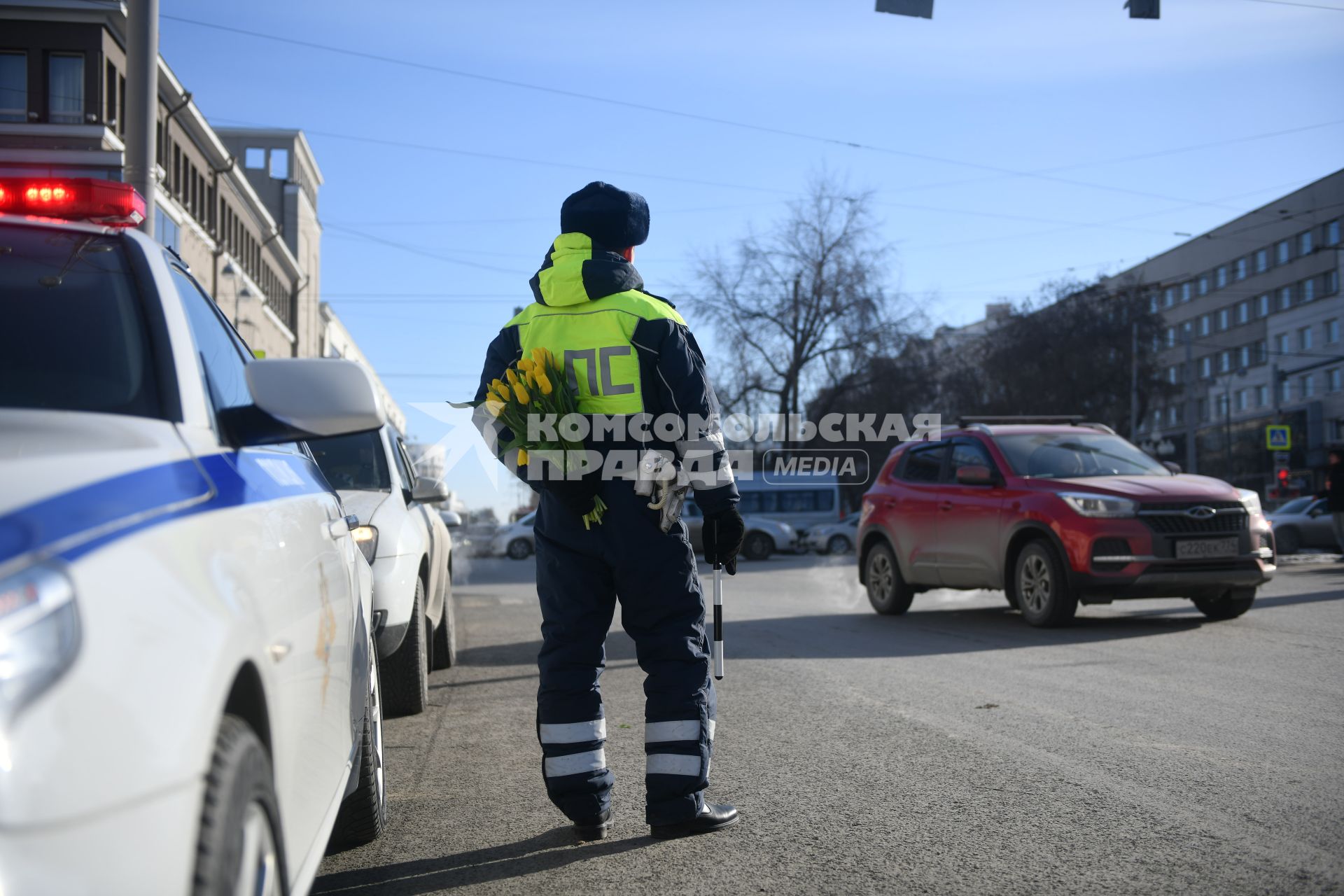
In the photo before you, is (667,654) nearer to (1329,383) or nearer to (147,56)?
(147,56)

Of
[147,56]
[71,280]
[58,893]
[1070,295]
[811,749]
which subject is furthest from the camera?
[1070,295]

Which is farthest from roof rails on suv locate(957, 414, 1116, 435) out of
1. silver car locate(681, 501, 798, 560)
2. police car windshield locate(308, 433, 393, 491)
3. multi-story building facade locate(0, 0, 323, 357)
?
silver car locate(681, 501, 798, 560)

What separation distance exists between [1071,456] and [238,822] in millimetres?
10202

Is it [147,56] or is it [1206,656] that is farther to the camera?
[147,56]

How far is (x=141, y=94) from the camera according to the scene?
9102 mm

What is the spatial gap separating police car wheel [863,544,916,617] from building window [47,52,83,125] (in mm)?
34586

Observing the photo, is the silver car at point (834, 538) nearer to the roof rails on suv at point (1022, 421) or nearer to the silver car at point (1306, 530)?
the silver car at point (1306, 530)

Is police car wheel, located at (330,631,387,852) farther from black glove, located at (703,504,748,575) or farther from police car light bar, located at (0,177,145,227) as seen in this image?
police car light bar, located at (0,177,145,227)

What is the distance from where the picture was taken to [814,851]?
12.3ft

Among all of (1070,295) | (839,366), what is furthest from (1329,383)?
(839,366)

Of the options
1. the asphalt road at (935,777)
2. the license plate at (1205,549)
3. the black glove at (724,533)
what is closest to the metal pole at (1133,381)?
the license plate at (1205,549)

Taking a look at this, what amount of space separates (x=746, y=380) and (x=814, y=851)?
1802 inches

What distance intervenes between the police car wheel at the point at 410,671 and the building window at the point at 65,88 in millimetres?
37568

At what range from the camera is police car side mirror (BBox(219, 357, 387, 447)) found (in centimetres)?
→ 245
